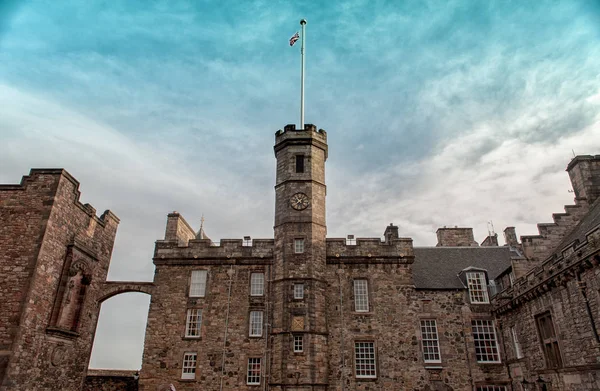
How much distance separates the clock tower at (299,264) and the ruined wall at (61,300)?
10754 millimetres

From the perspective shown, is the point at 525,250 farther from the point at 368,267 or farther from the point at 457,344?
the point at 368,267

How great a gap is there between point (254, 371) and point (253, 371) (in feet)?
0.18

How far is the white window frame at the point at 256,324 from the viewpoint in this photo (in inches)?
901

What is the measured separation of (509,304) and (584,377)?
6.43 m

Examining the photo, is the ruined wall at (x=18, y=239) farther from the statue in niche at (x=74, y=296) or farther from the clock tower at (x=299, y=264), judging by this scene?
the clock tower at (x=299, y=264)

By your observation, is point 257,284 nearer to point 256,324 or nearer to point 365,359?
point 256,324

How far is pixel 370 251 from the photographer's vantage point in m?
24.5

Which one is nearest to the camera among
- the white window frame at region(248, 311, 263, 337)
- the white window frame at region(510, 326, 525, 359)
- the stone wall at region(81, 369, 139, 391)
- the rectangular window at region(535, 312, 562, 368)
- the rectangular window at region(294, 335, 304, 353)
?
the rectangular window at region(535, 312, 562, 368)

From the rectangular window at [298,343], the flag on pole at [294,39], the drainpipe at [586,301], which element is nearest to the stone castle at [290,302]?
the rectangular window at [298,343]

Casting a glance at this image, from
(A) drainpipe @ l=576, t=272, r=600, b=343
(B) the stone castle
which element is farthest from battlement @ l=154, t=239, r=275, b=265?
(A) drainpipe @ l=576, t=272, r=600, b=343

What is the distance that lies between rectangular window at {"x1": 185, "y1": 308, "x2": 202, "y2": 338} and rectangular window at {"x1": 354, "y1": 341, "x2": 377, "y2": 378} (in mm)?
9002

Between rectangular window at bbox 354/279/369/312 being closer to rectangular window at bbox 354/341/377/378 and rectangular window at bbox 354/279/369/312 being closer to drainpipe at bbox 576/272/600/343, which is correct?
rectangular window at bbox 354/341/377/378

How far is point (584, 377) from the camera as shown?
1446cm

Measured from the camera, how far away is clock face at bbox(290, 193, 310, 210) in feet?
81.0
